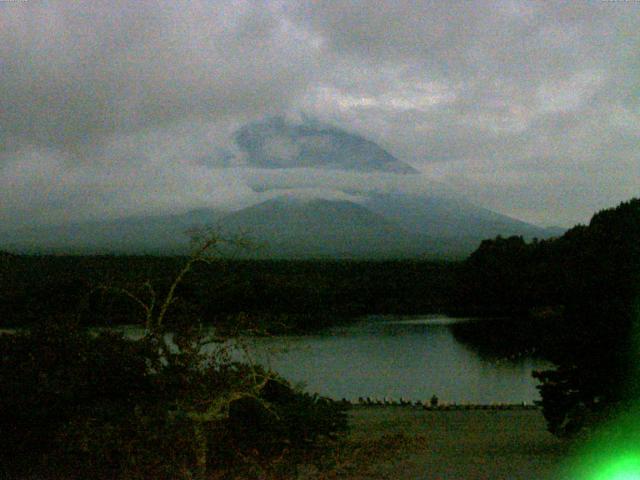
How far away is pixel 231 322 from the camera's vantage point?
266 inches

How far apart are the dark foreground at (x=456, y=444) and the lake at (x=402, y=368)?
4.61 m

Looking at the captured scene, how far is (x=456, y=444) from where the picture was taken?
11258 millimetres

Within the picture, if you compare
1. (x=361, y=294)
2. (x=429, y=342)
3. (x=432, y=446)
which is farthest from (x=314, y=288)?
(x=432, y=446)

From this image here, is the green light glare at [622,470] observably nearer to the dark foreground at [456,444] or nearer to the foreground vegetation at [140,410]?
the dark foreground at [456,444]

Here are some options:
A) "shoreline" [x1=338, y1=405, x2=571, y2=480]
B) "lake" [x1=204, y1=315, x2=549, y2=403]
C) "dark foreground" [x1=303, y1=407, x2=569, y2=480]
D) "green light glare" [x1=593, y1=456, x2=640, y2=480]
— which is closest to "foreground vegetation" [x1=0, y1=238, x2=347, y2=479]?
"dark foreground" [x1=303, y1=407, x2=569, y2=480]

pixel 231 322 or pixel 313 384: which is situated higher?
pixel 231 322

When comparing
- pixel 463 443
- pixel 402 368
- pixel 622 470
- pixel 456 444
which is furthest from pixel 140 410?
pixel 402 368

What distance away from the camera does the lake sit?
2316 cm

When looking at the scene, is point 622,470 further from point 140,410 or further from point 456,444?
point 140,410

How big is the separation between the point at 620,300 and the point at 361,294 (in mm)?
41698

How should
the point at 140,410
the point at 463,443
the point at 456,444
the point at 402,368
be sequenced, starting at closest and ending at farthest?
the point at 140,410, the point at 456,444, the point at 463,443, the point at 402,368

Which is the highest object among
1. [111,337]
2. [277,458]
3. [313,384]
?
[111,337]

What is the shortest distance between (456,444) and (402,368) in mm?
17252

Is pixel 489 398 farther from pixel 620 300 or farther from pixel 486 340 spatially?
pixel 486 340
